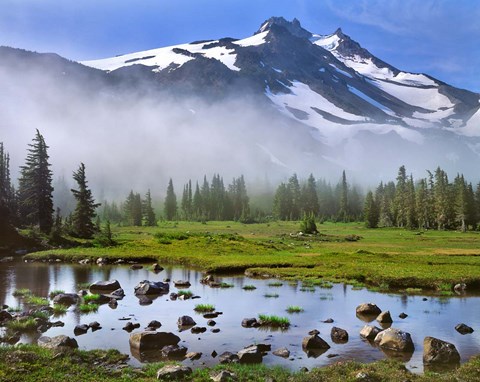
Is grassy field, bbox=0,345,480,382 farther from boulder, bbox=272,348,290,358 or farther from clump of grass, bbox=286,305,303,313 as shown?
clump of grass, bbox=286,305,303,313

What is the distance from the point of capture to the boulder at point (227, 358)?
21.9 metres

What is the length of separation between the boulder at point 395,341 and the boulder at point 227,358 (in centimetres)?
864

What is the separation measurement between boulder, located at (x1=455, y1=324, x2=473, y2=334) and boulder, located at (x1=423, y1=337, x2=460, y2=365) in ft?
21.2

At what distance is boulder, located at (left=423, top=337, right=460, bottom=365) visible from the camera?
2219cm

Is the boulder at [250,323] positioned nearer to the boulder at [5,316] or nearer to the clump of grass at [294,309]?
the clump of grass at [294,309]

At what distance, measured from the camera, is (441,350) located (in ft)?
73.8

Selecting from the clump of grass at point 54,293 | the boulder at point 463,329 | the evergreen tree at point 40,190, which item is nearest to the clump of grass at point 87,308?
the clump of grass at point 54,293

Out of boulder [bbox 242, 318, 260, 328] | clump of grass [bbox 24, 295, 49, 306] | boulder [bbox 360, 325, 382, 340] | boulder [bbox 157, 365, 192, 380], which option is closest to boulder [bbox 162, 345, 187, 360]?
boulder [bbox 157, 365, 192, 380]

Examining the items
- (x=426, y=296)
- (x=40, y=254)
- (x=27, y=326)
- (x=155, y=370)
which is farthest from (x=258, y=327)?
(x=40, y=254)

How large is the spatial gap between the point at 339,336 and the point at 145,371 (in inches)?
482

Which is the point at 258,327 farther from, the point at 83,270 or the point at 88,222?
the point at 88,222

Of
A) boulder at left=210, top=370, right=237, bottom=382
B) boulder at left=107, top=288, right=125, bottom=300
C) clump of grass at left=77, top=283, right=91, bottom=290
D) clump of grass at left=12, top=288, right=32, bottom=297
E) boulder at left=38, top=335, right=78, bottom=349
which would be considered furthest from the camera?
clump of grass at left=77, top=283, right=91, bottom=290

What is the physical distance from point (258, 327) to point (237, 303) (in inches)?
312

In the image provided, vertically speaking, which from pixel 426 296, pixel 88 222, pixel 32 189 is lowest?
pixel 426 296
